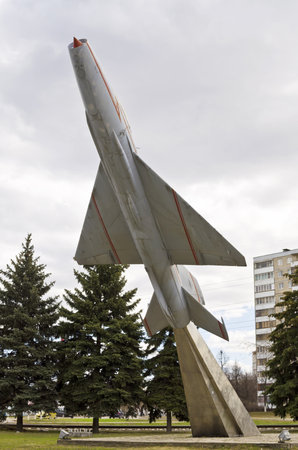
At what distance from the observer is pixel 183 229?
12180 millimetres

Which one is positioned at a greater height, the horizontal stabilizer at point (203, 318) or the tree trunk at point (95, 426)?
the horizontal stabilizer at point (203, 318)

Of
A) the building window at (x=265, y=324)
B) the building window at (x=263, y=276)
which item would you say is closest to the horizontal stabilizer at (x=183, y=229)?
the building window at (x=265, y=324)

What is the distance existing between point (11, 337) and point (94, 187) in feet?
45.4

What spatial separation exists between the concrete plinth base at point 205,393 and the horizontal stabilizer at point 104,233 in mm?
2783

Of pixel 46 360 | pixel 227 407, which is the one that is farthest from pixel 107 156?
pixel 46 360

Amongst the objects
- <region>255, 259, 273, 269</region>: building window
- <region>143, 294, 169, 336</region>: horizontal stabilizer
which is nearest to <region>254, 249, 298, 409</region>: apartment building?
<region>255, 259, 273, 269</region>: building window

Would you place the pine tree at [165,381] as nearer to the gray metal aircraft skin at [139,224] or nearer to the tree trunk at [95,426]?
the tree trunk at [95,426]

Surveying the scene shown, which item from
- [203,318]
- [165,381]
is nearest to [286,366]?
[165,381]

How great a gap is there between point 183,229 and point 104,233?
8.34ft

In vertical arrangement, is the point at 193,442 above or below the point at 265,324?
below

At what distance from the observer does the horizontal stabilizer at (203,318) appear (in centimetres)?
1329

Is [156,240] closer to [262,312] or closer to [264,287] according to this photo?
A: [262,312]

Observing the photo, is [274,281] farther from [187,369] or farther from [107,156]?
[107,156]

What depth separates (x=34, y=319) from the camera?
79.3 ft
